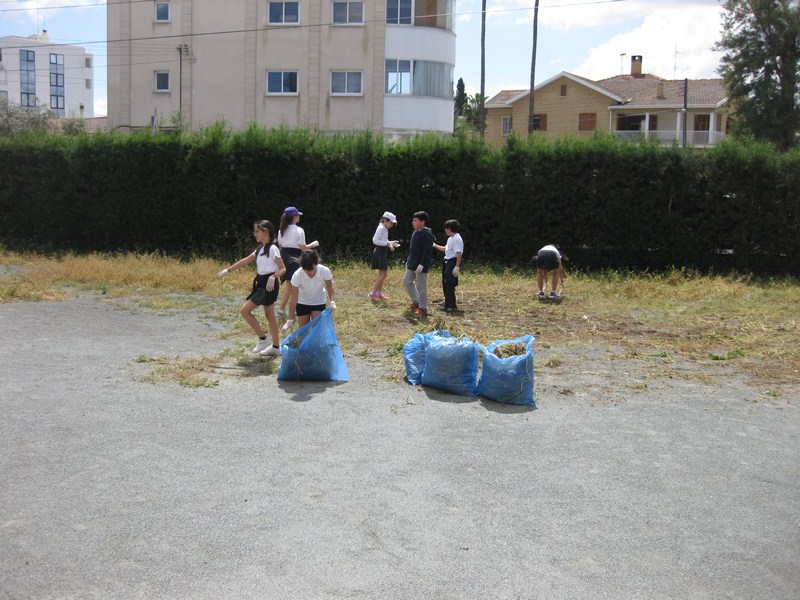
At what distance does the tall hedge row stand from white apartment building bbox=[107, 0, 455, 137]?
50.3ft

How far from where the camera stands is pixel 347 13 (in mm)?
36969

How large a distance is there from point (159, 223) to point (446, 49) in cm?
2045

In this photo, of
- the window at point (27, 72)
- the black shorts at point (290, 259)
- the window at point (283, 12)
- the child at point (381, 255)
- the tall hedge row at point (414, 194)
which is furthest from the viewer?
the window at point (27, 72)

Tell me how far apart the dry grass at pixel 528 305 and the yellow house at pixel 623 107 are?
140ft

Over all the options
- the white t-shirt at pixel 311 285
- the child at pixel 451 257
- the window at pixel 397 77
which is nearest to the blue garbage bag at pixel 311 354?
the white t-shirt at pixel 311 285

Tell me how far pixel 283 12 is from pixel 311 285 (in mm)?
30684

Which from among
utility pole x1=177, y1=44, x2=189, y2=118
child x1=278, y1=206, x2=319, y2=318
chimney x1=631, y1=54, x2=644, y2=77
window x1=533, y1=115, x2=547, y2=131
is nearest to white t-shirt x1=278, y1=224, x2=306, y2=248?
child x1=278, y1=206, x2=319, y2=318

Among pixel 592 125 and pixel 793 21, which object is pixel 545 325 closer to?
pixel 793 21

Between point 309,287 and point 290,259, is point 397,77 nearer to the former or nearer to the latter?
point 290,259

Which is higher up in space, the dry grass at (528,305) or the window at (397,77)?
the window at (397,77)

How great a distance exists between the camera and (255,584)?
435 cm

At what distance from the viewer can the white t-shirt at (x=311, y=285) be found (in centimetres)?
926

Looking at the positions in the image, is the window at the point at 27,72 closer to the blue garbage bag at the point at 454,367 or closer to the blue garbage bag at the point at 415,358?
the blue garbage bag at the point at 415,358

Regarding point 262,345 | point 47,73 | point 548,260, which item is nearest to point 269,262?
point 262,345
